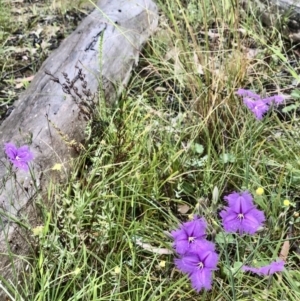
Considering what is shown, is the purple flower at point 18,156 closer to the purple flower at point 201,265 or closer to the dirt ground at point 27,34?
the purple flower at point 201,265

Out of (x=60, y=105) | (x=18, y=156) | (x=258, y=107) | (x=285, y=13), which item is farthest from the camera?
(x=285, y=13)

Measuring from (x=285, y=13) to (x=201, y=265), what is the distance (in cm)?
245

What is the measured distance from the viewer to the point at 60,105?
2.67m

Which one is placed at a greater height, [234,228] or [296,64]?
[234,228]

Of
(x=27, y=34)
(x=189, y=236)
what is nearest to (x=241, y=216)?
(x=189, y=236)

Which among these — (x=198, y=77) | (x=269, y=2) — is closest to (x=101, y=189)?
(x=198, y=77)

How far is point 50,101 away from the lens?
269cm

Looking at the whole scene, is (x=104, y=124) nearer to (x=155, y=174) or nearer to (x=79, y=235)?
(x=155, y=174)

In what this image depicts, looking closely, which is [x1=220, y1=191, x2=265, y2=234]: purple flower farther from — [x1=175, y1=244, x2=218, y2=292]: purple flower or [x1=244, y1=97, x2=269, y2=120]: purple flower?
[x1=244, y1=97, x2=269, y2=120]: purple flower

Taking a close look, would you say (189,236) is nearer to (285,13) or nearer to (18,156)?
(18,156)

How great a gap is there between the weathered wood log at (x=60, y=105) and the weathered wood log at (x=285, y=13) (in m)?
0.72

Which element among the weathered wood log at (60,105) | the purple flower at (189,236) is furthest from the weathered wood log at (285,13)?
the purple flower at (189,236)

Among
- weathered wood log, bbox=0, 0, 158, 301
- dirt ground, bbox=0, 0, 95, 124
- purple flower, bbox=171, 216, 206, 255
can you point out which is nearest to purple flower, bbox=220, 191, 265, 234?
purple flower, bbox=171, 216, 206, 255

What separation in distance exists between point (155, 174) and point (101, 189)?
9.6 inches
